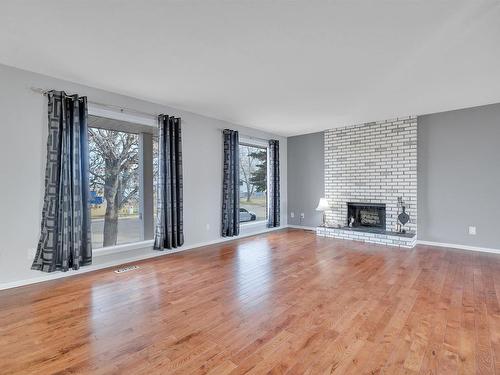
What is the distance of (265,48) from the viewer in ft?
8.41

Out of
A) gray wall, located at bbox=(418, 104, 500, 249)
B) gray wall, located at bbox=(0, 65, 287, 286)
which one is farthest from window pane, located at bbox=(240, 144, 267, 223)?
gray wall, located at bbox=(418, 104, 500, 249)

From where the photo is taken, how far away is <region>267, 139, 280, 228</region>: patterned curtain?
6578 millimetres

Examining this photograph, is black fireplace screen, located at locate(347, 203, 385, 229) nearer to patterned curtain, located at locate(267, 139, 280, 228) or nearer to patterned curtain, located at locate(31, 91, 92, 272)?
patterned curtain, located at locate(267, 139, 280, 228)

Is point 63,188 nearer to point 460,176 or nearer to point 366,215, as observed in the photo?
point 366,215

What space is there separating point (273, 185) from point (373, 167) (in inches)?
90.1

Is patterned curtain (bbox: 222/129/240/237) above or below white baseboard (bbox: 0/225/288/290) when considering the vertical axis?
above

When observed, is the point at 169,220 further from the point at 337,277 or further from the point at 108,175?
the point at 337,277

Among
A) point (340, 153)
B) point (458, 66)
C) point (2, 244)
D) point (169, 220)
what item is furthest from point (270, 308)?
point (340, 153)

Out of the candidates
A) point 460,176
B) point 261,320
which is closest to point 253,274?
point 261,320

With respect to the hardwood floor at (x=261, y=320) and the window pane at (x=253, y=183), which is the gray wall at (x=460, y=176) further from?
the window pane at (x=253, y=183)

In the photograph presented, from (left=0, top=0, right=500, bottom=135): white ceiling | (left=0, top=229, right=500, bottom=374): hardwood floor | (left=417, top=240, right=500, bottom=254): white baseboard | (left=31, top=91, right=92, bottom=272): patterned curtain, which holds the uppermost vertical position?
(left=0, top=0, right=500, bottom=135): white ceiling

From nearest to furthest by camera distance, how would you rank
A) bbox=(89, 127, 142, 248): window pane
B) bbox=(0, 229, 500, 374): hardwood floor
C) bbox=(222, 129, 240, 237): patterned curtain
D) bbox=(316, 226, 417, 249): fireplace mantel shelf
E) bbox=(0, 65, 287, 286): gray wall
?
1. bbox=(0, 229, 500, 374): hardwood floor
2. bbox=(0, 65, 287, 286): gray wall
3. bbox=(89, 127, 142, 248): window pane
4. bbox=(316, 226, 417, 249): fireplace mantel shelf
5. bbox=(222, 129, 240, 237): patterned curtain

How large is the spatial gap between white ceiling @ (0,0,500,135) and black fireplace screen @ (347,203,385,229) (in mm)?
2321

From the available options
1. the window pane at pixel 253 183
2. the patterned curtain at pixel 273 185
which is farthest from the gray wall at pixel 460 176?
the window pane at pixel 253 183
